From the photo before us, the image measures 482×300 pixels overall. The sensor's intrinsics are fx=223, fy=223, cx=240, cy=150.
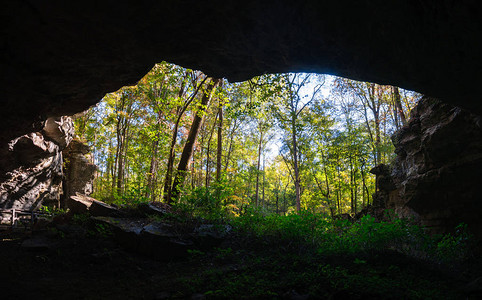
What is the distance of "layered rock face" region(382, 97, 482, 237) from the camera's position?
18.7ft

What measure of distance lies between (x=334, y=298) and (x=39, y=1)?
553 centimetres

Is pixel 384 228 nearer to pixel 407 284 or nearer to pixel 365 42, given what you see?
pixel 407 284

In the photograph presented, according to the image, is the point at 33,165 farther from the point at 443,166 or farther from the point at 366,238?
the point at 443,166

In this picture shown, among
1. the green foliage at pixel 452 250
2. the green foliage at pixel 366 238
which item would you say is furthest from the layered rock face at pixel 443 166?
the green foliage at pixel 452 250

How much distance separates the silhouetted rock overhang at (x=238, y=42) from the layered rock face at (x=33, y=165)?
5672mm

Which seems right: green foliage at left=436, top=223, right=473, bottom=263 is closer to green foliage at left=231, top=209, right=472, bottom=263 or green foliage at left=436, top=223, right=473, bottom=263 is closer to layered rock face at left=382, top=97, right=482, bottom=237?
green foliage at left=231, top=209, right=472, bottom=263

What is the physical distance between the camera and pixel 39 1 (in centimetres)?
288

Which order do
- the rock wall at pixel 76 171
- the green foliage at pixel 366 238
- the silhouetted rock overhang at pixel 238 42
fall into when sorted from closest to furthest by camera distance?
the silhouetted rock overhang at pixel 238 42 < the green foliage at pixel 366 238 < the rock wall at pixel 76 171

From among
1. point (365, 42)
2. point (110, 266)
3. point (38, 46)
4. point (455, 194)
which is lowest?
point (110, 266)

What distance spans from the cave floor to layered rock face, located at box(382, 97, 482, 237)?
2.47 meters

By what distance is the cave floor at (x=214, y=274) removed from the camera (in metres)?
3.27

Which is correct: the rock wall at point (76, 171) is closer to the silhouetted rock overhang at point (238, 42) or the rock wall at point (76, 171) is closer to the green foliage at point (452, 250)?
the silhouetted rock overhang at point (238, 42)

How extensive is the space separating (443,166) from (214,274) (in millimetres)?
6816

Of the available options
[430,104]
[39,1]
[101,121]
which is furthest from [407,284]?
[101,121]
